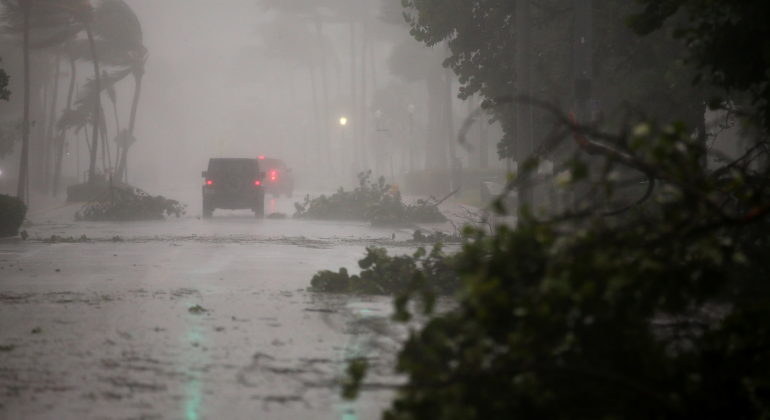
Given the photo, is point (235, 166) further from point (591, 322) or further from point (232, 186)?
point (591, 322)

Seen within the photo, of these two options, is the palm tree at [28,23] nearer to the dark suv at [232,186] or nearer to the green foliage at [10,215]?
Result: the dark suv at [232,186]

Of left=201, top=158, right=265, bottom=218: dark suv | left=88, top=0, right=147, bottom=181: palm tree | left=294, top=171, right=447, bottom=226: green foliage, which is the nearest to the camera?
left=294, top=171, right=447, bottom=226: green foliage

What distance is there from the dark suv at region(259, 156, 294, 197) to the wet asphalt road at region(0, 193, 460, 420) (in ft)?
104

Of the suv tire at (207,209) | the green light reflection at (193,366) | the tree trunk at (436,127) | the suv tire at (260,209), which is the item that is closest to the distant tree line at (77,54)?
the suv tire at (207,209)

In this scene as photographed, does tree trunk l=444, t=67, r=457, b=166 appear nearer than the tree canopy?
No

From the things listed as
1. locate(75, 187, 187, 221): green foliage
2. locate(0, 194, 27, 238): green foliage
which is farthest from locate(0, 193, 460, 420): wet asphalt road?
locate(75, 187, 187, 221): green foliage

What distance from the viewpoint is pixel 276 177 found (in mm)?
45938

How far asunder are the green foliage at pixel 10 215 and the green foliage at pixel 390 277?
38.1ft

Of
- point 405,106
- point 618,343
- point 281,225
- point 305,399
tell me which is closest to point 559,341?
point 618,343

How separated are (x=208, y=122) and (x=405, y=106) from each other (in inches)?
3598

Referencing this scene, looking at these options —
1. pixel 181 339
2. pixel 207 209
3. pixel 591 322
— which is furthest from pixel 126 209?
pixel 591 322

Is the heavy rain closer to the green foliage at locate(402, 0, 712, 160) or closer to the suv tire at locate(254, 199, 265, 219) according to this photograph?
the green foliage at locate(402, 0, 712, 160)

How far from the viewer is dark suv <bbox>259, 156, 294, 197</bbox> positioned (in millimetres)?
45844

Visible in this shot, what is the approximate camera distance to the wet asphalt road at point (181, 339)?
15.6ft
